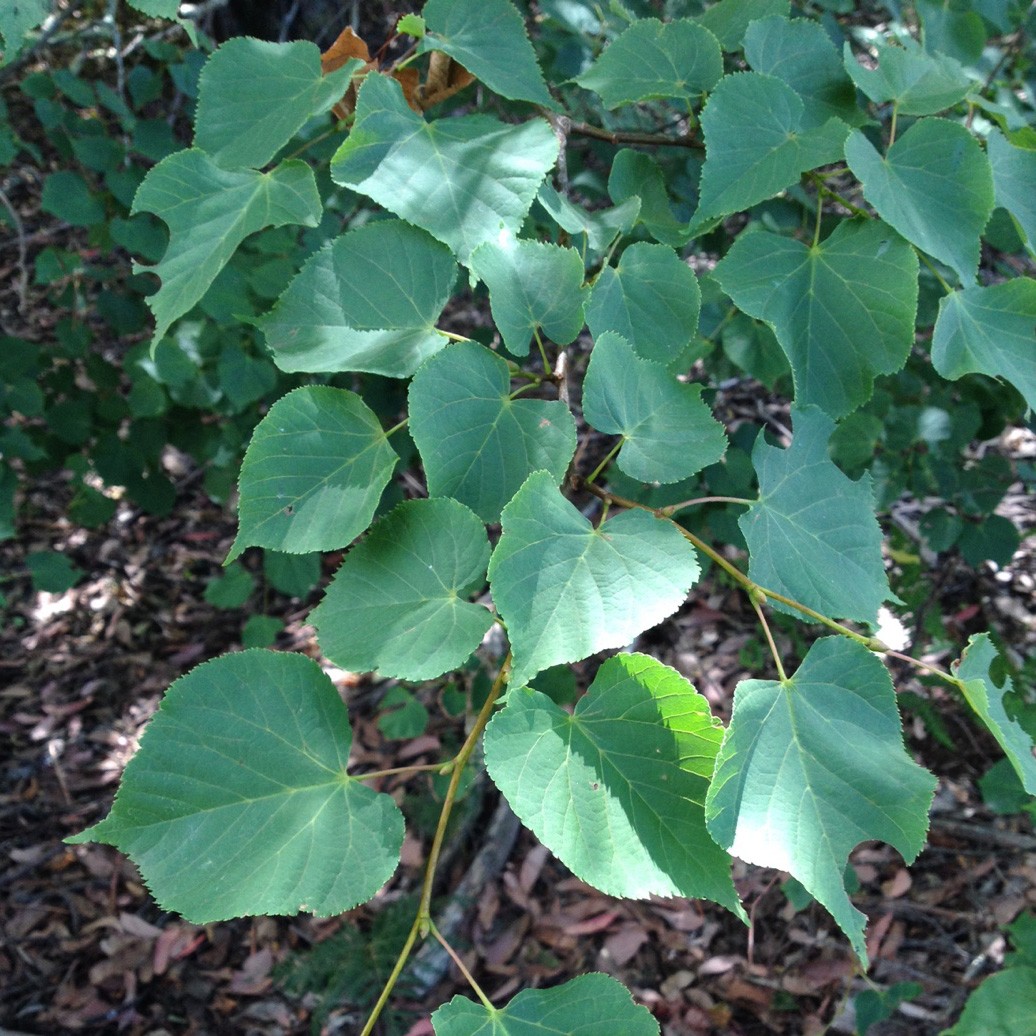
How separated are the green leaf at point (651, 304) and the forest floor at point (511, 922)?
154 cm

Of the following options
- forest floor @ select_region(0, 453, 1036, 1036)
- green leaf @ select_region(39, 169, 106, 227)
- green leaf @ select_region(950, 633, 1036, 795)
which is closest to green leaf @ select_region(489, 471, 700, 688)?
green leaf @ select_region(950, 633, 1036, 795)

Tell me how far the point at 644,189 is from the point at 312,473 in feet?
1.88

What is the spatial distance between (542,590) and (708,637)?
7.97 ft

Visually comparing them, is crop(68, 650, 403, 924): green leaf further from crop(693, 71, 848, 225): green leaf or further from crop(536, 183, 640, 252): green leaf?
crop(693, 71, 848, 225): green leaf

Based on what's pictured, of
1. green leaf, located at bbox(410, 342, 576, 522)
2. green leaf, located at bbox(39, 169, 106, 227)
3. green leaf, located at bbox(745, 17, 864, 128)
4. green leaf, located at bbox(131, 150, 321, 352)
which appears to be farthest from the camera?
green leaf, located at bbox(39, 169, 106, 227)

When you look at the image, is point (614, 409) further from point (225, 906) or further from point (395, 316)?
point (225, 906)

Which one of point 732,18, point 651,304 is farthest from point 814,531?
point 732,18

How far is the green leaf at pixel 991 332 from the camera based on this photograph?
0.96 meters

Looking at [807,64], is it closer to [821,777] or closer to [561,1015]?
[821,777]

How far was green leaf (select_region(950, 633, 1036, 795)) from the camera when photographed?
746 mm

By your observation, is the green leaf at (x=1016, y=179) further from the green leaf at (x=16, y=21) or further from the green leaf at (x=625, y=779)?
the green leaf at (x=16, y=21)

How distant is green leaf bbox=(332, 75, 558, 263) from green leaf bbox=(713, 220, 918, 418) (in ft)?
0.74

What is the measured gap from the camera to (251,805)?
0.76 metres

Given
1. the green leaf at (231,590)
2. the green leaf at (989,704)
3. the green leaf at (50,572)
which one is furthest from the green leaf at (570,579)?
the green leaf at (50,572)
